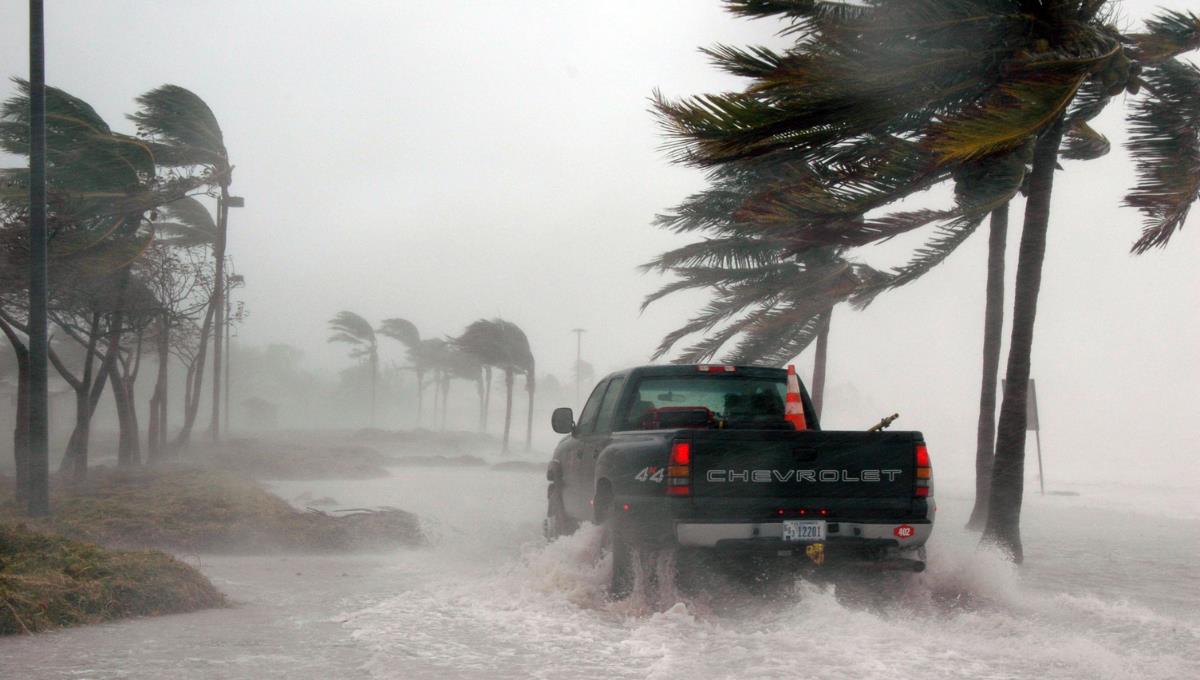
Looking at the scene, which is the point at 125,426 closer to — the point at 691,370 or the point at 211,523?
the point at 211,523

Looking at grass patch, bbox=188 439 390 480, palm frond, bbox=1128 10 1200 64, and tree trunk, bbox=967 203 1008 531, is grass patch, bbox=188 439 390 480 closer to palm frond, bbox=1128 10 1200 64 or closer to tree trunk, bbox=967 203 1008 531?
tree trunk, bbox=967 203 1008 531

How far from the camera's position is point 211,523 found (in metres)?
13.2

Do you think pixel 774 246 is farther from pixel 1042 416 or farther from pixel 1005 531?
→ pixel 1042 416

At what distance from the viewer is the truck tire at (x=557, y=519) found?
10.8m

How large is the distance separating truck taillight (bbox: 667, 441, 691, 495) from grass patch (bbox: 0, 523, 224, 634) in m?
3.65

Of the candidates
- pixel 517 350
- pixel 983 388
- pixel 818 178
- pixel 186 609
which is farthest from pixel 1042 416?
pixel 186 609

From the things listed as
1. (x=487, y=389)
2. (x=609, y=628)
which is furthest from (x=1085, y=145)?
(x=487, y=389)

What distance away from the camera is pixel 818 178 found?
11234mm

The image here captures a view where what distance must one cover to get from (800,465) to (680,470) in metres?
0.83

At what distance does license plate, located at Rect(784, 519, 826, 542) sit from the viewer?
7523 mm

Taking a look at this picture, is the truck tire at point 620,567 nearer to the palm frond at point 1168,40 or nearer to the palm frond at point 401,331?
the palm frond at point 1168,40

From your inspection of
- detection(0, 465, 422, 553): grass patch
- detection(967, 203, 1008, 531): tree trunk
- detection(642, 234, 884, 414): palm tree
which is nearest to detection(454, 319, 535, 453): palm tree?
detection(642, 234, 884, 414): palm tree

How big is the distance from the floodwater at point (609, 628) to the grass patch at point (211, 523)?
106cm

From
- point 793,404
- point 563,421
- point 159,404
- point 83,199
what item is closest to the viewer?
point 793,404
